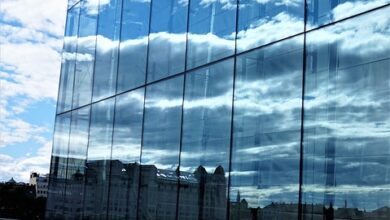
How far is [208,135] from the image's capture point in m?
14.9

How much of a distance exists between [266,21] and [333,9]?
6.63ft

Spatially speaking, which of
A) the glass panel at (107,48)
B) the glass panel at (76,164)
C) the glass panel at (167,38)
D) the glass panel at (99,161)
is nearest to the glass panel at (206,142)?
the glass panel at (167,38)

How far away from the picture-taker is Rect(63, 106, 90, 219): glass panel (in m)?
22.1

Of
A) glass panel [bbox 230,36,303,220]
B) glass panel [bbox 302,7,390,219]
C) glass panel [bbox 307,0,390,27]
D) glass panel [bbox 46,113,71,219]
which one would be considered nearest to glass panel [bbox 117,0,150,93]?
glass panel [bbox 46,113,71,219]

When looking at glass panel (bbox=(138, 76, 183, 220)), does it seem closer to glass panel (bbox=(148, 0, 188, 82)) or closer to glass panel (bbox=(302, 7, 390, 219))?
glass panel (bbox=(148, 0, 188, 82))

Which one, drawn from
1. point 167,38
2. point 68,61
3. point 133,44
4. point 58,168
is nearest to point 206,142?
point 167,38

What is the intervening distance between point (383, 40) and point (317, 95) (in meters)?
1.65

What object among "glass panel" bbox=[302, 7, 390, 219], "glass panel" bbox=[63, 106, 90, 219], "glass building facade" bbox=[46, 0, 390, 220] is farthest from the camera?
"glass panel" bbox=[63, 106, 90, 219]

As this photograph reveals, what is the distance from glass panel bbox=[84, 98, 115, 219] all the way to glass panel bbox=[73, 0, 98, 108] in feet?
4.05

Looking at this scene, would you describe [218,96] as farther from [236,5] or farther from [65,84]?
[65,84]

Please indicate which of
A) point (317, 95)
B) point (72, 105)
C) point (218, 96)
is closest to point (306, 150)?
point (317, 95)

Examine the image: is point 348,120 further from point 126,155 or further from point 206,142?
point 126,155

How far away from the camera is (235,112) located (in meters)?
14.1

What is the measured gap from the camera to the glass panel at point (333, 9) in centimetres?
1131
